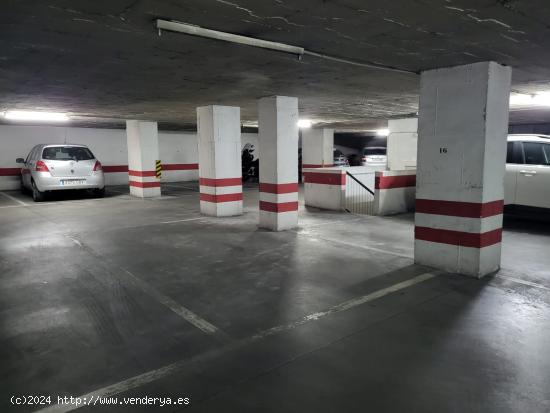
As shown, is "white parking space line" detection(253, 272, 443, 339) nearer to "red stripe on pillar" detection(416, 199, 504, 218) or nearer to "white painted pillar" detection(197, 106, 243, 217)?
"red stripe on pillar" detection(416, 199, 504, 218)

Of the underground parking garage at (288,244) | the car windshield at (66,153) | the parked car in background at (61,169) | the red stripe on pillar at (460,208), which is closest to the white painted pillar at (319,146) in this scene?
the underground parking garage at (288,244)

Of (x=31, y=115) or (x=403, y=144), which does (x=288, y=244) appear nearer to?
(x=403, y=144)

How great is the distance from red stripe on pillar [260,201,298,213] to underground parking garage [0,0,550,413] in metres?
0.03

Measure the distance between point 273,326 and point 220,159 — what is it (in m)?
6.10

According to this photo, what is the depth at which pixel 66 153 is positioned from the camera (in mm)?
11125

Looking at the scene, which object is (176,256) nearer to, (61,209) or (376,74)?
(376,74)

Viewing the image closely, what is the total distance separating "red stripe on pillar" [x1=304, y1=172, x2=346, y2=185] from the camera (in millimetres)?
9727

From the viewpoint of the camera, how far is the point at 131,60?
4.41 m

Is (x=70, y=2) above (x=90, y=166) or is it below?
above

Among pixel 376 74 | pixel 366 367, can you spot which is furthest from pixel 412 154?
pixel 366 367

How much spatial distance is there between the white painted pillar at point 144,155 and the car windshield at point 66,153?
1.52 meters

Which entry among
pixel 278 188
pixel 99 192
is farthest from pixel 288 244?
pixel 99 192

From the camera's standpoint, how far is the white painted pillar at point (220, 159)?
881cm

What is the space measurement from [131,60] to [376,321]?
3759 mm
